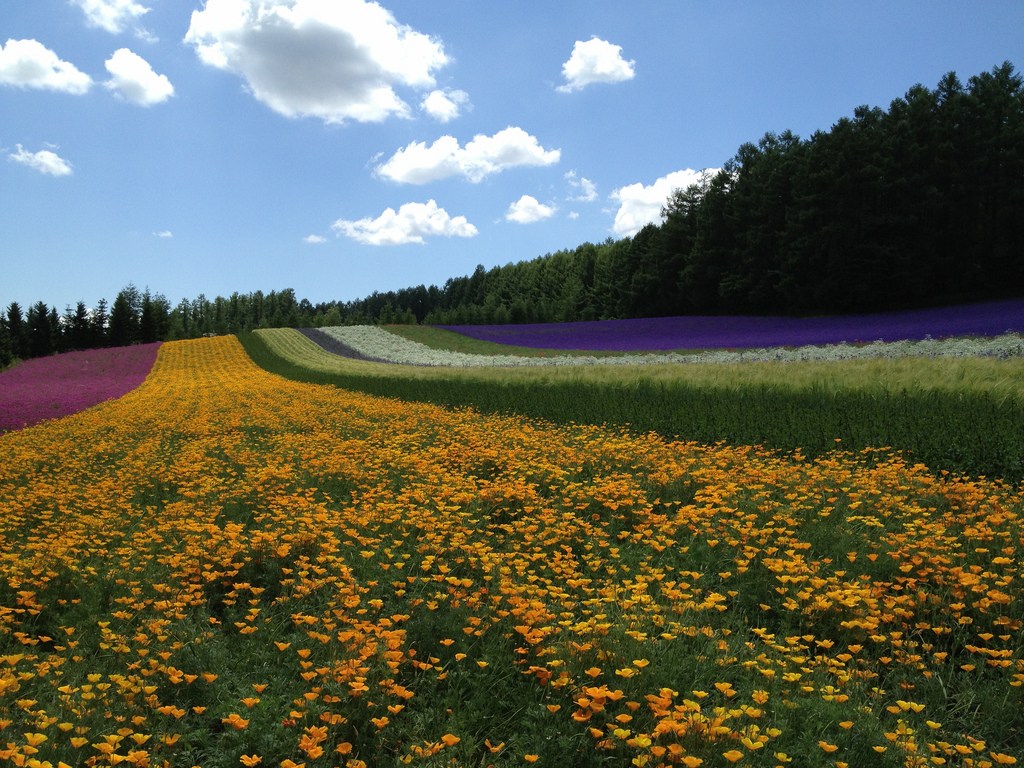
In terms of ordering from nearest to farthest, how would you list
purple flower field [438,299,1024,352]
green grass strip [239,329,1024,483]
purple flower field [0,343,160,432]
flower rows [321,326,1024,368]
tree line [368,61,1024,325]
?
green grass strip [239,329,1024,483], flower rows [321,326,1024,368], purple flower field [0,343,160,432], purple flower field [438,299,1024,352], tree line [368,61,1024,325]

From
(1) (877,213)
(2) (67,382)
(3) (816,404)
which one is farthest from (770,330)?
(2) (67,382)

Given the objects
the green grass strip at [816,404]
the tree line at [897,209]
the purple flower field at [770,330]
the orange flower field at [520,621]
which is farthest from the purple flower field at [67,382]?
the tree line at [897,209]

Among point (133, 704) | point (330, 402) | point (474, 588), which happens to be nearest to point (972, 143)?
point (330, 402)

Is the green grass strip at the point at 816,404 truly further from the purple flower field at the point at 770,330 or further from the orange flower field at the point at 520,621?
the purple flower field at the point at 770,330

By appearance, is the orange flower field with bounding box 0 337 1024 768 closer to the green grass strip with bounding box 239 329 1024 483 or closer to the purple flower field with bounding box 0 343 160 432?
the green grass strip with bounding box 239 329 1024 483

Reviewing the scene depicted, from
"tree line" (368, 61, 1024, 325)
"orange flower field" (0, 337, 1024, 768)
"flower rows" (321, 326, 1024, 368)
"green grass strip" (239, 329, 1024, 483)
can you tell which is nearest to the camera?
"orange flower field" (0, 337, 1024, 768)

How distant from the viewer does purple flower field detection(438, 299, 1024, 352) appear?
24547 mm

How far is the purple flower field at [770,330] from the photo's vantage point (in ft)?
80.5

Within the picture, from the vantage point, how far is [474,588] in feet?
15.8

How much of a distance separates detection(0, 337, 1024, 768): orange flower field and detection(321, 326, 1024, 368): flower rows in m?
11.4

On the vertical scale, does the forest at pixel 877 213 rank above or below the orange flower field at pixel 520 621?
above

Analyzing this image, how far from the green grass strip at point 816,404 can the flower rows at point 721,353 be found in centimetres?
473

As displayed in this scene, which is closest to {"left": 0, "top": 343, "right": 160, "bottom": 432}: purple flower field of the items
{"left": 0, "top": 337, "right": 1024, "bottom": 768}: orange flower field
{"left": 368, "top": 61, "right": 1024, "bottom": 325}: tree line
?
{"left": 0, "top": 337, "right": 1024, "bottom": 768}: orange flower field

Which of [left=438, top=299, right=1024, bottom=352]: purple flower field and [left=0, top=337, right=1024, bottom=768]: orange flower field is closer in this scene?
[left=0, top=337, right=1024, bottom=768]: orange flower field
